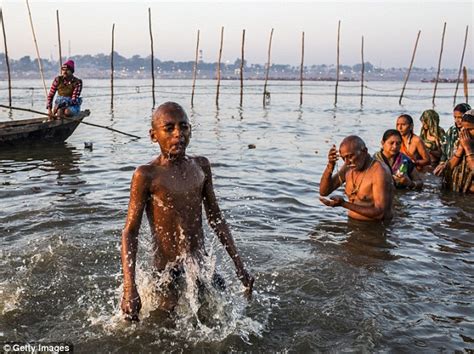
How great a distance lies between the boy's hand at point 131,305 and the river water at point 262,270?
0.49 meters

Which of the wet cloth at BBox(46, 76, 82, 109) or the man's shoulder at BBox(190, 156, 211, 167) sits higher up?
the wet cloth at BBox(46, 76, 82, 109)

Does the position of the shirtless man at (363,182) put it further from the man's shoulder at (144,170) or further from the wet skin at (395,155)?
the man's shoulder at (144,170)

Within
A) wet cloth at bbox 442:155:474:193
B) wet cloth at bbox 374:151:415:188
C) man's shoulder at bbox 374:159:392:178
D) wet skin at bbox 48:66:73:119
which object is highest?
wet skin at bbox 48:66:73:119

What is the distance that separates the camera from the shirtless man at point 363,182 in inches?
239

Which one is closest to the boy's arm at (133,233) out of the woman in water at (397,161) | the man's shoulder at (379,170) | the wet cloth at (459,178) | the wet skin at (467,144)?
the man's shoulder at (379,170)

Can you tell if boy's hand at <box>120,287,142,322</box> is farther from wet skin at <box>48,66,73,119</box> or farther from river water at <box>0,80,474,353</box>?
wet skin at <box>48,66,73,119</box>

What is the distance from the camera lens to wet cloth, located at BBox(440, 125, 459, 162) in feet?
32.9

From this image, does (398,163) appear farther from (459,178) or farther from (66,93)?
(66,93)

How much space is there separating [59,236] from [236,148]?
8.32 metres

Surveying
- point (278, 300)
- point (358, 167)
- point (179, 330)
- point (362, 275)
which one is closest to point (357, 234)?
point (358, 167)

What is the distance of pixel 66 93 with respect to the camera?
13.5 metres

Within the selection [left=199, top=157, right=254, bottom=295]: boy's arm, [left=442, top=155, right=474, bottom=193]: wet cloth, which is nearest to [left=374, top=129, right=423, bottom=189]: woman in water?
[left=442, top=155, right=474, bottom=193]: wet cloth

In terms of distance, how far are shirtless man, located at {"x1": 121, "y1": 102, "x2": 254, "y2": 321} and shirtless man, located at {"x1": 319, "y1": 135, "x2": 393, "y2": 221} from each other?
2591mm

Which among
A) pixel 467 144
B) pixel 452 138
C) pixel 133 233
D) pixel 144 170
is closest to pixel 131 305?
pixel 133 233
